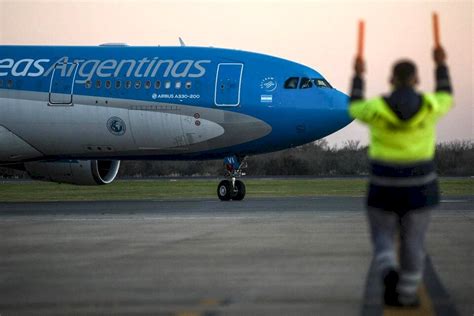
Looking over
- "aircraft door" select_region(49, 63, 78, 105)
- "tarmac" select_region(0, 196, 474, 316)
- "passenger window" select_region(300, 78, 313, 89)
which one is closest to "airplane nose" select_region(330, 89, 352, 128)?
"passenger window" select_region(300, 78, 313, 89)

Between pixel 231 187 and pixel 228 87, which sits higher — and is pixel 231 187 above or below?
below

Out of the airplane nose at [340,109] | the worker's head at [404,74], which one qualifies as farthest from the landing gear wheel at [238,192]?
the worker's head at [404,74]

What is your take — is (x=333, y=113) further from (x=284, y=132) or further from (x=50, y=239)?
(x=50, y=239)

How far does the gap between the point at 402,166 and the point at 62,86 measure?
21513mm

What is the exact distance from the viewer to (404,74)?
795 cm

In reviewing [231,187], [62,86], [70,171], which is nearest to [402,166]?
[231,187]

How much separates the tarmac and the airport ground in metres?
0.01

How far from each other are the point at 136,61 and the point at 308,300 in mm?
21095

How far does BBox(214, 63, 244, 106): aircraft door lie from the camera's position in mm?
27547

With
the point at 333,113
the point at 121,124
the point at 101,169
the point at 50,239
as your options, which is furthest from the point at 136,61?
the point at 50,239

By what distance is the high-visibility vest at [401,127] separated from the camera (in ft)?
26.1

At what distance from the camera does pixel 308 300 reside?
8172 mm

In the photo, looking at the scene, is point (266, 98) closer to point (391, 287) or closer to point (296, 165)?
point (391, 287)

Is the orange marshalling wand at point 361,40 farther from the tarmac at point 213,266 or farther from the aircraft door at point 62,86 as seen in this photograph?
the aircraft door at point 62,86
